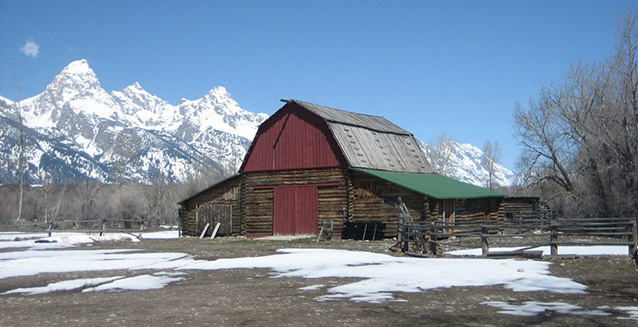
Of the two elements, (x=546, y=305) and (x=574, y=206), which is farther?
(x=574, y=206)

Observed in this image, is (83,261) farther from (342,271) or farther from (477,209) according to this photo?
(477,209)

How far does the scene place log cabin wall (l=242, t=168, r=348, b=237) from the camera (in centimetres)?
3500

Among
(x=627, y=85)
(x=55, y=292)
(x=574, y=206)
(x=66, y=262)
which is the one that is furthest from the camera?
(x=574, y=206)

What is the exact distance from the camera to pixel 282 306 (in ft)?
38.4

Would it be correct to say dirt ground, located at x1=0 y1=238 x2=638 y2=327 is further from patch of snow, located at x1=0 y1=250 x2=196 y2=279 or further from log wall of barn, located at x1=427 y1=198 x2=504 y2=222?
log wall of barn, located at x1=427 y1=198 x2=504 y2=222

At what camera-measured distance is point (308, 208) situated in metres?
35.9

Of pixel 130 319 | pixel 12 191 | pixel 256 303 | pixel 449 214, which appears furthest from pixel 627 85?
pixel 12 191

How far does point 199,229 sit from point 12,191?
281 feet

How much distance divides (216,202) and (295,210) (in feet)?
19.7

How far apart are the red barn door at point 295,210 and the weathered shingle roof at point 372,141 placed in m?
3.28

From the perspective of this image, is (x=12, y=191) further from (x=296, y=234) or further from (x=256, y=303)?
(x=256, y=303)

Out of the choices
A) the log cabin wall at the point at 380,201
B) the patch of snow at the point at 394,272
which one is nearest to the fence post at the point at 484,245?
the patch of snow at the point at 394,272

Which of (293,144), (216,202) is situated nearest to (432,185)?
(293,144)

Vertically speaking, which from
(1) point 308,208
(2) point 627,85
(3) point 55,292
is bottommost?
(3) point 55,292
